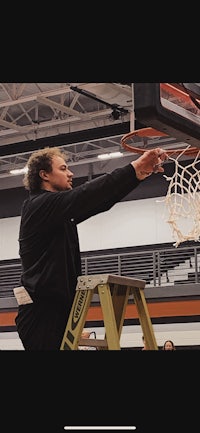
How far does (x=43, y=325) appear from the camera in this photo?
2.94 metres

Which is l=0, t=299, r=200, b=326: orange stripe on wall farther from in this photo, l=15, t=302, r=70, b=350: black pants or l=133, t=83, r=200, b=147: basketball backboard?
l=15, t=302, r=70, b=350: black pants

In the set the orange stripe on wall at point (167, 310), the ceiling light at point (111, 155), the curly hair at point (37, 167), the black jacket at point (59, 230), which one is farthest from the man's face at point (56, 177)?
the ceiling light at point (111, 155)

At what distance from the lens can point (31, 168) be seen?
10.5ft

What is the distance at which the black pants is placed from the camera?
9.62 ft

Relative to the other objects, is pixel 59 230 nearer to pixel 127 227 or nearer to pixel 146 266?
pixel 146 266

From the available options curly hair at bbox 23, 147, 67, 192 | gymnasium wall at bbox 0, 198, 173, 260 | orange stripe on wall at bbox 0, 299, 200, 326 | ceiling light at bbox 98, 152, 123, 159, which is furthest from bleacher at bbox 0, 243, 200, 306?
curly hair at bbox 23, 147, 67, 192

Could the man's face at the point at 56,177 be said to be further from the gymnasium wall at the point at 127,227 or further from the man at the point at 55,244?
the gymnasium wall at the point at 127,227

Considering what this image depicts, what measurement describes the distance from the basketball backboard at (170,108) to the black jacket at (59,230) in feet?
0.86

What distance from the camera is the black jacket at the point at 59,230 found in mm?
2822

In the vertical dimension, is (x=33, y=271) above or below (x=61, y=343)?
above

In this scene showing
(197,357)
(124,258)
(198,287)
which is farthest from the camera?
(124,258)
